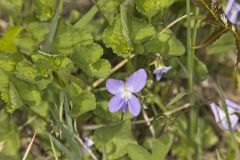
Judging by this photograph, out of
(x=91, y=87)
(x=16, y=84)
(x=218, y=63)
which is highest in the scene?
(x=16, y=84)

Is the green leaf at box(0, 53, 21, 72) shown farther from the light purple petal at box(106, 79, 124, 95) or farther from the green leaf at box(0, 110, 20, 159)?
the light purple petal at box(106, 79, 124, 95)

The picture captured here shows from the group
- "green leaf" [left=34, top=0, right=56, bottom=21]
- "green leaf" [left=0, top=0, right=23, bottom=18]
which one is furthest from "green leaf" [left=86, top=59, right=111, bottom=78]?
"green leaf" [left=0, top=0, right=23, bottom=18]

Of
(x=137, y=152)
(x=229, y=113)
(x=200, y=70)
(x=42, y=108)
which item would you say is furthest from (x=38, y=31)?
(x=229, y=113)

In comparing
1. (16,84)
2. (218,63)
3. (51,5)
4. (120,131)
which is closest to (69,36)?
(51,5)

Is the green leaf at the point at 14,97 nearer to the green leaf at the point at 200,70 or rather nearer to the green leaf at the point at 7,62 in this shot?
the green leaf at the point at 7,62

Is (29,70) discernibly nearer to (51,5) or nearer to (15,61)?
(15,61)

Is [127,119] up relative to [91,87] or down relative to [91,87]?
down

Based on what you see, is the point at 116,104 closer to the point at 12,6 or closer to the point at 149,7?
the point at 149,7
